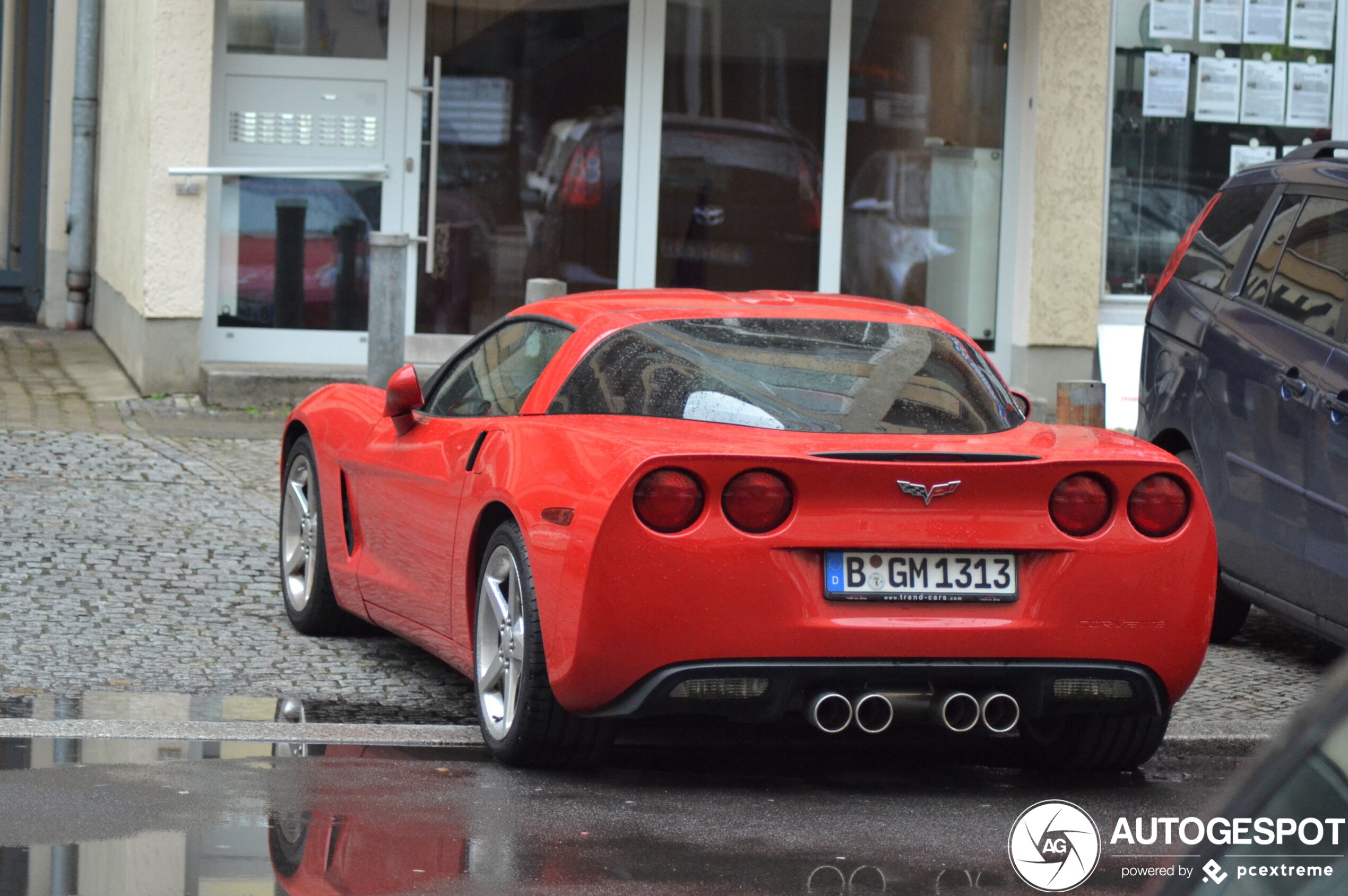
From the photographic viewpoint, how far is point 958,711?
4.94 meters

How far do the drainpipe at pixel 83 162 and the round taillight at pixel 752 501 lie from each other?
12103 millimetres

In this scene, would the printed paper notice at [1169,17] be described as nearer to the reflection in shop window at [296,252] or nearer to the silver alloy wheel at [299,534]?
the reflection in shop window at [296,252]

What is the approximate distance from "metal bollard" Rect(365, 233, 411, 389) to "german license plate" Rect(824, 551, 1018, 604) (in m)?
6.03

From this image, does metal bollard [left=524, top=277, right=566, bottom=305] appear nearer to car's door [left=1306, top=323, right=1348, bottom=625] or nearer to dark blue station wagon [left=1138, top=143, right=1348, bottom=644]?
dark blue station wagon [left=1138, top=143, right=1348, bottom=644]

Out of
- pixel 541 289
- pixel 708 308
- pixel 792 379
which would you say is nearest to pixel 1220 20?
pixel 541 289

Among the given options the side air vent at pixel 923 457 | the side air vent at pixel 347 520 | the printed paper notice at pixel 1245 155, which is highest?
the printed paper notice at pixel 1245 155

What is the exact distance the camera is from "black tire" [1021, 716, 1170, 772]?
5359mm

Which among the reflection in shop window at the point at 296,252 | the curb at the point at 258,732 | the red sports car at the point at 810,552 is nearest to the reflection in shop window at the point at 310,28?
the reflection in shop window at the point at 296,252

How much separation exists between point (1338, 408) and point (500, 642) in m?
3.03

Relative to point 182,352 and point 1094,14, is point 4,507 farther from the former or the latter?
point 1094,14

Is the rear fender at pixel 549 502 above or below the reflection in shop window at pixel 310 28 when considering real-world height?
below

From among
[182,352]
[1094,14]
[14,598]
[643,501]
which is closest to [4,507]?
[14,598]

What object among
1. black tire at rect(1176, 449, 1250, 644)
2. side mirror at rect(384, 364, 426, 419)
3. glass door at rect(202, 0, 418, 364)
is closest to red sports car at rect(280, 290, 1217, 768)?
side mirror at rect(384, 364, 426, 419)

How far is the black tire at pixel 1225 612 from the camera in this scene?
25.0 feet
